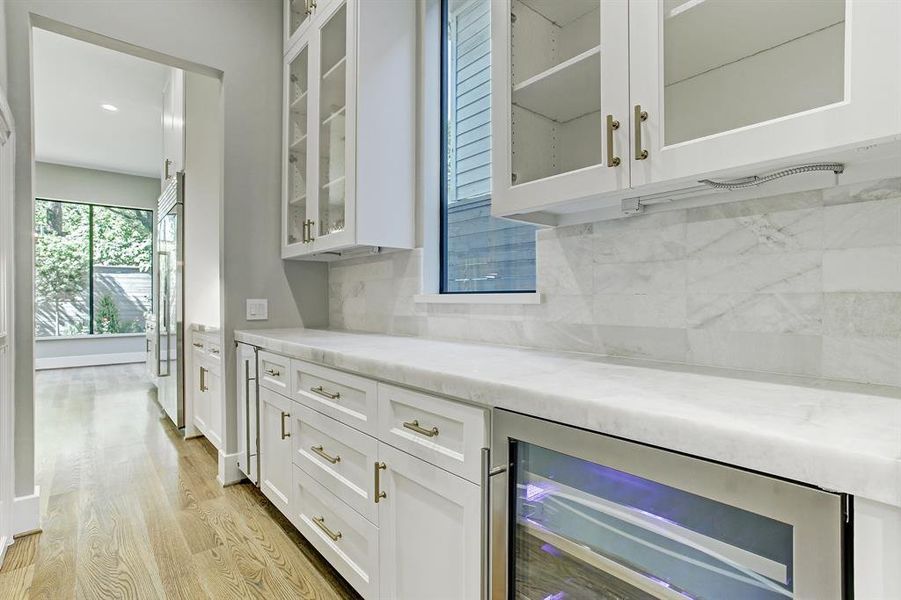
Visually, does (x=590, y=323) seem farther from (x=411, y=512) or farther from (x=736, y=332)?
(x=411, y=512)

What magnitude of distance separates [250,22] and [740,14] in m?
2.60

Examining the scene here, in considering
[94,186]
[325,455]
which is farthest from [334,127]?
[94,186]

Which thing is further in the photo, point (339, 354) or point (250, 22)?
point (250, 22)

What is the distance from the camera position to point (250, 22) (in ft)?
8.70

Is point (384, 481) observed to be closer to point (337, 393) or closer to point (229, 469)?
point (337, 393)

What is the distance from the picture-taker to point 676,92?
39.9 inches

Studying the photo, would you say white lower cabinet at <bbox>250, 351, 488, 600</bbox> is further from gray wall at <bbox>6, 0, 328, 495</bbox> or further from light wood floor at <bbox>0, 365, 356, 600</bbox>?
gray wall at <bbox>6, 0, 328, 495</bbox>

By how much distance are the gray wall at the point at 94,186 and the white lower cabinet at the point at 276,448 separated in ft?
22.3

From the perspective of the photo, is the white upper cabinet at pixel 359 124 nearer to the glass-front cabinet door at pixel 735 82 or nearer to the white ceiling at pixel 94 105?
the glass-front cabinet door at pixel 735 82

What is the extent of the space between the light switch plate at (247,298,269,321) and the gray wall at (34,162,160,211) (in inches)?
243

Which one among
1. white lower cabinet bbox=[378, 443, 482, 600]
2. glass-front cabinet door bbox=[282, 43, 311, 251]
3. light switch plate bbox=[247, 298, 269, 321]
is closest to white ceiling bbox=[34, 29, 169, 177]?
glass-front cabinet door bbox=[282, 43, 311, 251]

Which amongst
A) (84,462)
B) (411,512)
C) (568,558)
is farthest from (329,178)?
(84,462)

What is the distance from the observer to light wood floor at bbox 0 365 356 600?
1703mm

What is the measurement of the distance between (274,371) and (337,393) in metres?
0.65
